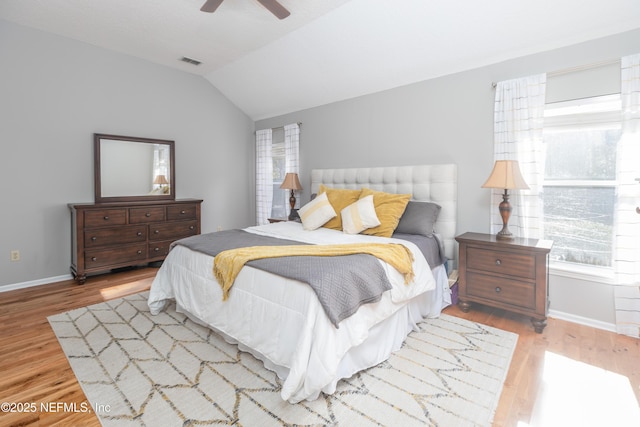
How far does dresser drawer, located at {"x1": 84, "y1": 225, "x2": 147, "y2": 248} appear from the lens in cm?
366

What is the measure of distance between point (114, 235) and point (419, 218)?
3.57 meters

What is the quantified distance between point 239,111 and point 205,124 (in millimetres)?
710

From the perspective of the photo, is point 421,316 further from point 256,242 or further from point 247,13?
point 247,13

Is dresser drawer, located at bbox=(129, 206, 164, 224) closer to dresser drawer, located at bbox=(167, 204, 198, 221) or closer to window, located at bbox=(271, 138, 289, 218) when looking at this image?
dresser drawer, located at bbox=(167, 204, 198, 221)

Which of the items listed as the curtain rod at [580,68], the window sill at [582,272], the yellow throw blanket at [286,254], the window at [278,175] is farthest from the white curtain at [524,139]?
the window at [278,175]

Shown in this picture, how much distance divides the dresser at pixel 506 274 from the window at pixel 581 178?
1.20 ft

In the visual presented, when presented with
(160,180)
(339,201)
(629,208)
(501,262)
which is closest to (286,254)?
(339,201)

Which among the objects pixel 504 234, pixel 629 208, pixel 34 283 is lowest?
pixel 34 283

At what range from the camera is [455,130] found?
3334 mm

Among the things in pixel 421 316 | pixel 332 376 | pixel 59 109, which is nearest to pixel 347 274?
pixel 332 376

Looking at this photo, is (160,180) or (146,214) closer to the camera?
(146,214)

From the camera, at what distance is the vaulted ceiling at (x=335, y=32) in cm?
260

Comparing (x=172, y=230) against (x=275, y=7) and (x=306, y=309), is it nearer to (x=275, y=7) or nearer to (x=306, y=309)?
(x=275, y=7)

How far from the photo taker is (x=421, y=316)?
2.72 m
